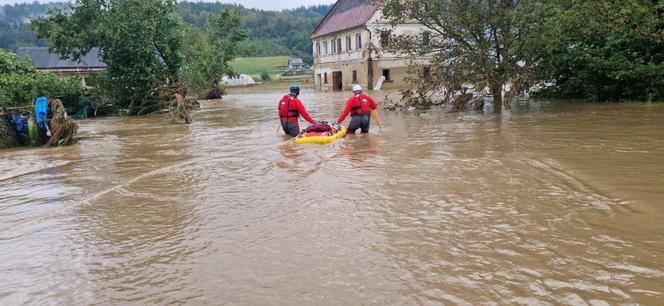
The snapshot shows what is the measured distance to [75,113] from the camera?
925 inches

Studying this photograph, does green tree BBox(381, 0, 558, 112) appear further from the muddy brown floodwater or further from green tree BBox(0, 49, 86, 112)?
green tree BBox(0, 49, 86, 112)

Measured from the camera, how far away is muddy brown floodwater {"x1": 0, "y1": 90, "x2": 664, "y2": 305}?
171 inches

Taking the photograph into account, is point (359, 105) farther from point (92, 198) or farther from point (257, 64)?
point (257, 64)

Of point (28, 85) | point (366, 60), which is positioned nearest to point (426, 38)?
point (28, 85)

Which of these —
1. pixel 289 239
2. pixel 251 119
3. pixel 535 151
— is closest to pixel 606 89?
pixel 535 151

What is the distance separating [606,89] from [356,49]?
23.6 metres

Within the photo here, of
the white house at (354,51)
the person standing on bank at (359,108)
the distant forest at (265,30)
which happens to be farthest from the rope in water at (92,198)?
the distant forest at (265,30)

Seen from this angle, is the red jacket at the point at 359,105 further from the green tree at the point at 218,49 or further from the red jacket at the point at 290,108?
the green tree at the point at 218,49

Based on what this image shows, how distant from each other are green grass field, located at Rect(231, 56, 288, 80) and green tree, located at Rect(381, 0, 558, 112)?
182ft

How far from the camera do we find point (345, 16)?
143ft

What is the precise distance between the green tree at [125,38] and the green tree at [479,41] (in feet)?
32.4

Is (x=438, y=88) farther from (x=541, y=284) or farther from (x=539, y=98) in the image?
(x=541, y=284)

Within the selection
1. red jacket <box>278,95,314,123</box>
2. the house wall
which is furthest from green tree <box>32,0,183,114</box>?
the house wall

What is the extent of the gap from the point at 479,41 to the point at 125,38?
1360 cm
